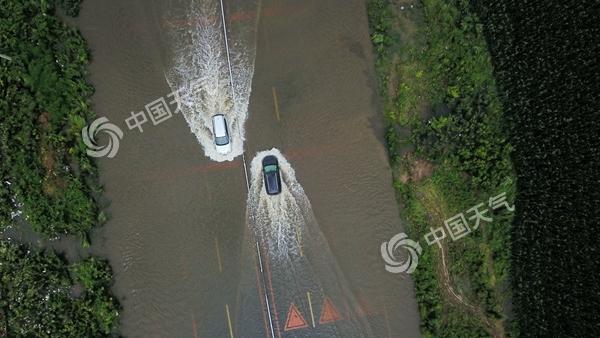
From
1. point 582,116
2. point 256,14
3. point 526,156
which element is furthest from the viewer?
point 256,14

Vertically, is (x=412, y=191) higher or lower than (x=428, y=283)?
higher

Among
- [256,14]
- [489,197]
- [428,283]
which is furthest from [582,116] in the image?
[256,14]

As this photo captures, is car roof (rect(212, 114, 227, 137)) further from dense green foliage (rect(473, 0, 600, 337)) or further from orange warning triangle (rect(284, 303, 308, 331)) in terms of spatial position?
dense green foliage (rect(473, 0, 600, 337))

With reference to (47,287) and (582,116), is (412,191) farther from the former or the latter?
(47,287)

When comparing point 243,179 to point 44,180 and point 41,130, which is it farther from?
point 41,130

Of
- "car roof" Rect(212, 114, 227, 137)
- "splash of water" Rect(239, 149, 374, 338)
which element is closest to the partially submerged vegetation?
"car roof" Rect(212, 114, 227, 137)

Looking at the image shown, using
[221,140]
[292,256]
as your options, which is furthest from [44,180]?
[292,256]

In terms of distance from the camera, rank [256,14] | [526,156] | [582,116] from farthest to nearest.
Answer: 1. [256,14]
2. [526,156]
3. [582,116]
